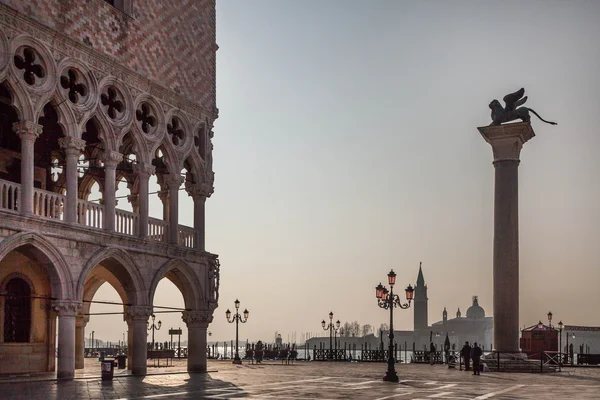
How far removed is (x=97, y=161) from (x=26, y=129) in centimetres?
805

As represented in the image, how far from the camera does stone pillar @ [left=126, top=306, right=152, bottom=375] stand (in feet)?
86.4

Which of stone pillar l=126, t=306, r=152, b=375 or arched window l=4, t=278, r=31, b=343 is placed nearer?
arched window l=4, t=278, r=31, b=343

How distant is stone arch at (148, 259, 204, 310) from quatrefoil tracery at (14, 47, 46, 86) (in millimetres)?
7855

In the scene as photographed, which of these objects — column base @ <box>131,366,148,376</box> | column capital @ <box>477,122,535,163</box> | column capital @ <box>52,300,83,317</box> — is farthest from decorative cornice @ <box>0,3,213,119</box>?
column capital @ <box>477,122,535,163</box>

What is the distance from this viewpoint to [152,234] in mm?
28172

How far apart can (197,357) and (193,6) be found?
12.5 metres

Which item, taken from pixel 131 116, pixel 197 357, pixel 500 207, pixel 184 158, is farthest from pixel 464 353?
pixel 131 116

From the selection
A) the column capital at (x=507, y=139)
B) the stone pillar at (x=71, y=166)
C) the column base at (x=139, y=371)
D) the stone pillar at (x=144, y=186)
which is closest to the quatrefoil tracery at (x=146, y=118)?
the stone pillar at (x=144, y=186)

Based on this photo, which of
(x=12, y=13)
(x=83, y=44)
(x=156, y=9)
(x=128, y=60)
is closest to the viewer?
(x=12, y=13)

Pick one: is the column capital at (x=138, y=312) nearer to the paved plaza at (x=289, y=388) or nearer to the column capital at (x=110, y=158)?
the paved plaza at (x=289, y=388)

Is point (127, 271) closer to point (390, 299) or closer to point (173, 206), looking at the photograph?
point (173, 206)

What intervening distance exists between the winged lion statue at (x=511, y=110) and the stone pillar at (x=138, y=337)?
1607 centimetres

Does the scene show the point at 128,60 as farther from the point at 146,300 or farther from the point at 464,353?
the point at 464,353

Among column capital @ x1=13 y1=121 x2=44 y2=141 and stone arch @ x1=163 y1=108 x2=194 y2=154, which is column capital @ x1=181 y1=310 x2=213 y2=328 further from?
A: column capital @ x1=13 y1=121 x2=44 y2=141
